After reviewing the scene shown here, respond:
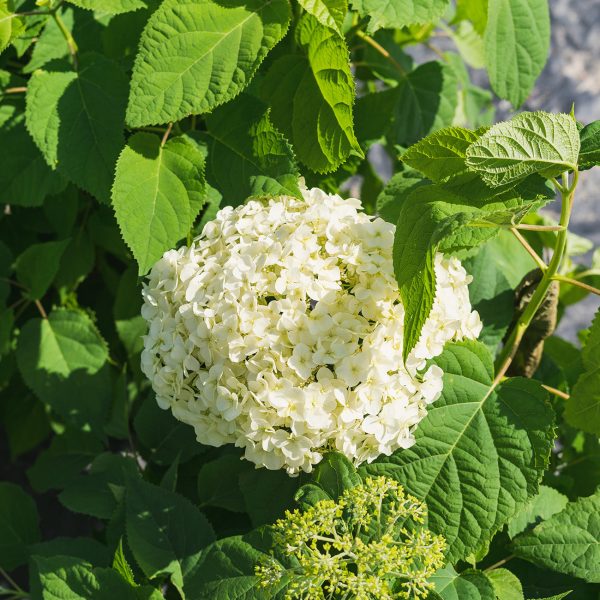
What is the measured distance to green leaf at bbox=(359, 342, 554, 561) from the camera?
114cm

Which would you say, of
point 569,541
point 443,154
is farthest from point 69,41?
point 569,541

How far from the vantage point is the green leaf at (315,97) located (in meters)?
→ 1.24

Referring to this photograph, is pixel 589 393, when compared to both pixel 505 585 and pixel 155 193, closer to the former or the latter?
pixel 505 585

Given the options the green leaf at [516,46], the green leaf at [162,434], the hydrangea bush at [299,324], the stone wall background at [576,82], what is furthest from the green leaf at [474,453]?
the stone wall background at [576,82]

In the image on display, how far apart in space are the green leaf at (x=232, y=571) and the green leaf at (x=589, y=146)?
66 centimetres

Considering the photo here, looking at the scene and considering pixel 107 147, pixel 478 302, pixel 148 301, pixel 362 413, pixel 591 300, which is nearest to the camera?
pixel 362 413

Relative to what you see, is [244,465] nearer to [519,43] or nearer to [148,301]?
[148,301]

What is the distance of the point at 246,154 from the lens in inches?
53.4

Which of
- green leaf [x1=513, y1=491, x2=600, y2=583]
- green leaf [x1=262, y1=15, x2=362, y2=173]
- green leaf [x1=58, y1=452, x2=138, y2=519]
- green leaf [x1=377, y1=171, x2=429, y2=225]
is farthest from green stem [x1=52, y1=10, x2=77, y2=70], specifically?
green leaf [x1=513, y1=491, x2=600, y2=583]

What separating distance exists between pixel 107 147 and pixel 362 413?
0.60 meters

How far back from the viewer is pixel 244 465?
142 cm

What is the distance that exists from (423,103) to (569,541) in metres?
0.87

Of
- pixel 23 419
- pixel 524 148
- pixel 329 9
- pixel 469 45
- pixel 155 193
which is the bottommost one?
pixel 23 419

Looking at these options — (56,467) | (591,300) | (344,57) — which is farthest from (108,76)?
(591,300)
